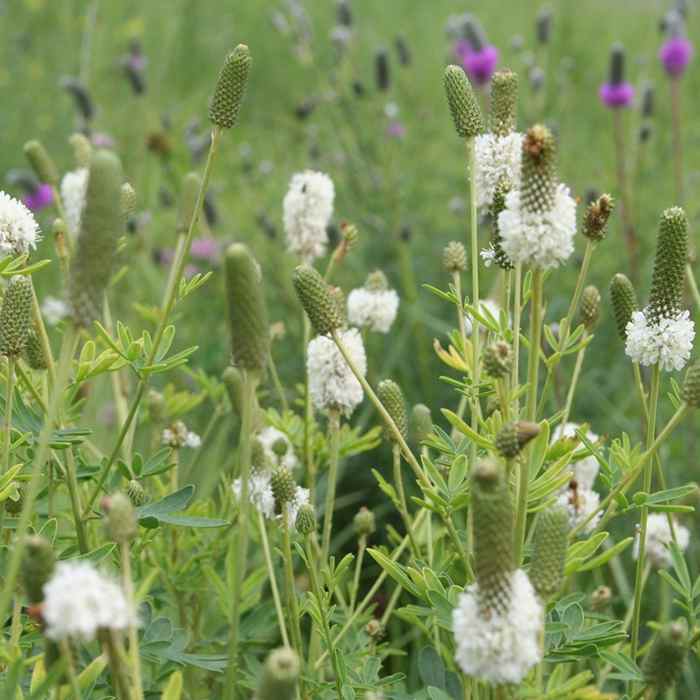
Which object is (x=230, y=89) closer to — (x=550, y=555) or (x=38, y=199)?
(x=550, y=555)

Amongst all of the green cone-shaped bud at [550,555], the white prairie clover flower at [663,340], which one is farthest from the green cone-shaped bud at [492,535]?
the white prairie clover flower at [663,340]

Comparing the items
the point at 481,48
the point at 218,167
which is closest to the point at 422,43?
the point at 218,167

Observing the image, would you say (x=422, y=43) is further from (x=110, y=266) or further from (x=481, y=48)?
(x=110, y=266)

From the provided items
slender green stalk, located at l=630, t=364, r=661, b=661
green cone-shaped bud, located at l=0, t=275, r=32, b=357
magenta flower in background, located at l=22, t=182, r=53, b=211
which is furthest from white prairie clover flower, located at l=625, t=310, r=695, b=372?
magenta flower in background, located at l=22, t=182, r=53, b=211

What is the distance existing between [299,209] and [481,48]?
91.9 inches

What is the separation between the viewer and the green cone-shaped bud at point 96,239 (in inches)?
47.8

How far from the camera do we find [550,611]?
Answer: 63.6 inches

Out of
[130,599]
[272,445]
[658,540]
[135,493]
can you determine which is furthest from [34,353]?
[658,540]

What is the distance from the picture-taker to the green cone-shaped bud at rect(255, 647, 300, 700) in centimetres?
104

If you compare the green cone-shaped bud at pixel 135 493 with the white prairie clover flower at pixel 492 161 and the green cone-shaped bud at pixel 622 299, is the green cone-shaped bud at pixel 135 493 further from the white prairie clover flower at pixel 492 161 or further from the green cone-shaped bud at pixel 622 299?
the green cone-shaped bud at pixel 622 299

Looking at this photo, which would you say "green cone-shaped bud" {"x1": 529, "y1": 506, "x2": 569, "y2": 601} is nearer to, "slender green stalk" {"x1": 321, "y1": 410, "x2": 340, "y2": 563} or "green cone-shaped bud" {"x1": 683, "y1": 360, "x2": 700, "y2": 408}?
"green cone-shaped bud" {"x1": 683, "y1": 360, "x2": 700, "y2": 408}

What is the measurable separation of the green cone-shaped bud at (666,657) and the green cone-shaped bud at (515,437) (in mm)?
286

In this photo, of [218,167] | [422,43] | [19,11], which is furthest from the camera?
[422,43]

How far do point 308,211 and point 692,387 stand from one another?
1131mm
